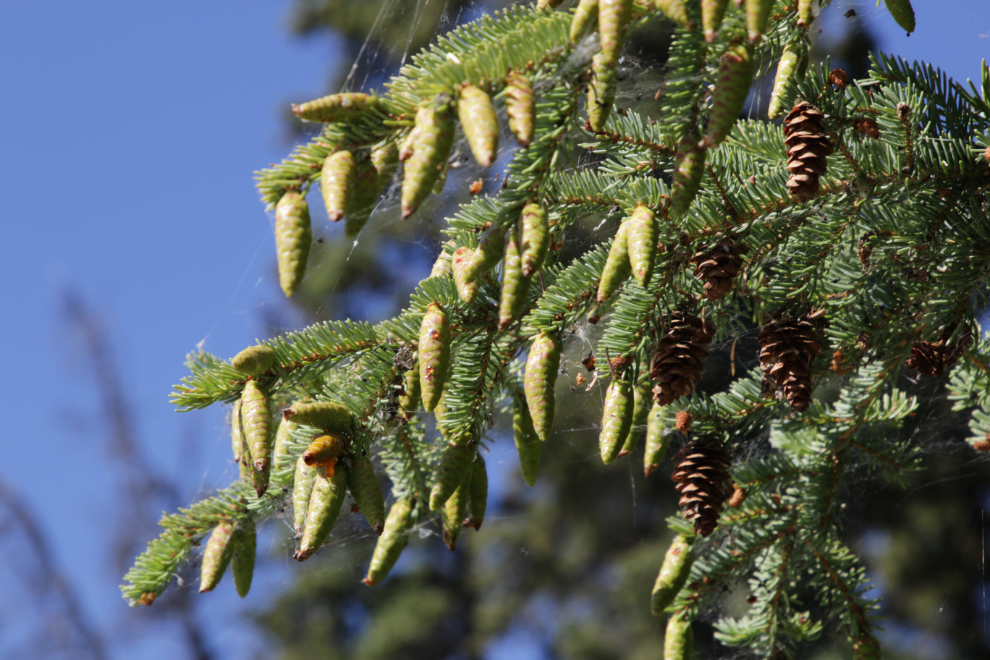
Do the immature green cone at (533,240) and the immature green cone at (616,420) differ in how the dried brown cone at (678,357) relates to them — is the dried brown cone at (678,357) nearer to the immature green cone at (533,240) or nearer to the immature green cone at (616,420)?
the immature green cone at (616,420)

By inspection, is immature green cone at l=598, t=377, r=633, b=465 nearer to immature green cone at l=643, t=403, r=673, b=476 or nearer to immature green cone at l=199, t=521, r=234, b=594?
immature green cone at l=643, t=403, r=673, b=476

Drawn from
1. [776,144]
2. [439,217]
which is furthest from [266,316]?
[776,144]

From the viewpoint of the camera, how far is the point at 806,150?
0.90 m

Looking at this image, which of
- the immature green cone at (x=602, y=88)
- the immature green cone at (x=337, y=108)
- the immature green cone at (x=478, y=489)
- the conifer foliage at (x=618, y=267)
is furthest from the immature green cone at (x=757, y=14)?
the immature green cone at (x=478, y=489)

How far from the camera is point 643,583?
4.22 m

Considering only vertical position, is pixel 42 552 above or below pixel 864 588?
above

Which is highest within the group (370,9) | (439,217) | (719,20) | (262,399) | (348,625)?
(370,9)

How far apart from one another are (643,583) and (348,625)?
2.75 meters

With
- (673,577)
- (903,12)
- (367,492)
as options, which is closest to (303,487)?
(367,492)

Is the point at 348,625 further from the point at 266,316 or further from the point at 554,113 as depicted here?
the point at 554,113

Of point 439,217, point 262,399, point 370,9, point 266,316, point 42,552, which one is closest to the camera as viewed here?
point 262,399

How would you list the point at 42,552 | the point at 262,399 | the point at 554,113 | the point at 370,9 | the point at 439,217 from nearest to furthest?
the point at 554,113 → the point at 262,399 → the point at 439,217 → the point at 370,9 → the point at 42,552

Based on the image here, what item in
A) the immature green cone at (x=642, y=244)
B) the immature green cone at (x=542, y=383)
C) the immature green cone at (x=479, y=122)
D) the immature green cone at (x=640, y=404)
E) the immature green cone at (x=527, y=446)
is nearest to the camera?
the immature green cone at (x=479, y=122)

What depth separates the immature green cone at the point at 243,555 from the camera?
3.37 feet
